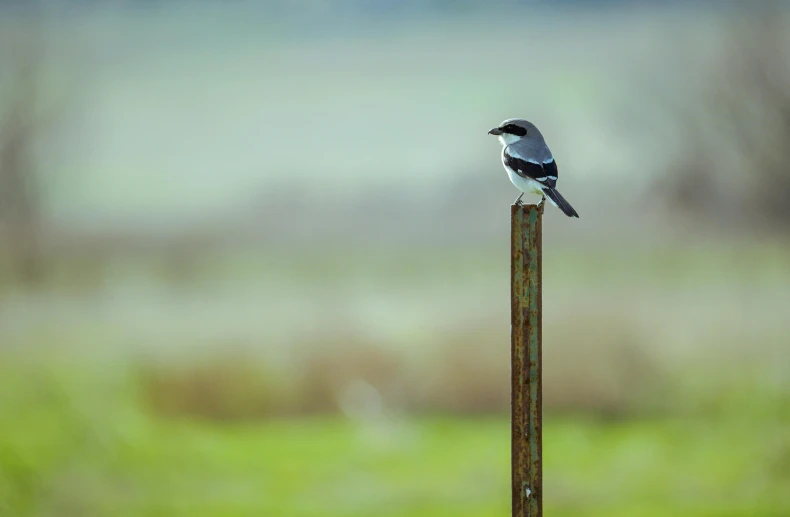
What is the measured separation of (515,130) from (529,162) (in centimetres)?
81

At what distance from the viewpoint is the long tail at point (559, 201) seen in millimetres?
6836

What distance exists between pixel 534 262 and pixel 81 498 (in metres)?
15.9

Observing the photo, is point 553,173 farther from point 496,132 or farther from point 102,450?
point 102,450

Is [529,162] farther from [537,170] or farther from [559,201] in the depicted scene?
[559,201]

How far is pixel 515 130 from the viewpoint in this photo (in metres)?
8.19

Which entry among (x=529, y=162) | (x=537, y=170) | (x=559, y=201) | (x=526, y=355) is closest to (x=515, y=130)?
(x=529, y=162)

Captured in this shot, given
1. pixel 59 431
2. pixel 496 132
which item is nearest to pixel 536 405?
pixel 496 132

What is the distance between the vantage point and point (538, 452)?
14.9 feet

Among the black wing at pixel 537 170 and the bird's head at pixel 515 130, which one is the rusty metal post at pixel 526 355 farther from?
the bird's head at pixel 515 130

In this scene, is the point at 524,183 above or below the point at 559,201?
above

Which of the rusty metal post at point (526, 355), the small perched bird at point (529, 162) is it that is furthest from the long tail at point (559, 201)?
the rusty metal post at point (526, 355)

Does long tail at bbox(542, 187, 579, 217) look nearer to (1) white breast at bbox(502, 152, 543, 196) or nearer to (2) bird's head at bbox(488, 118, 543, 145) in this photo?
(1) white breast at bbox(502, 152, 543, 196)

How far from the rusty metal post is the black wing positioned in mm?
2821

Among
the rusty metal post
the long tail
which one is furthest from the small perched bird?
the rusty metal post
